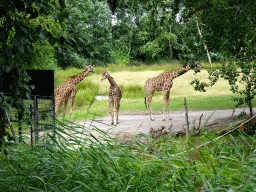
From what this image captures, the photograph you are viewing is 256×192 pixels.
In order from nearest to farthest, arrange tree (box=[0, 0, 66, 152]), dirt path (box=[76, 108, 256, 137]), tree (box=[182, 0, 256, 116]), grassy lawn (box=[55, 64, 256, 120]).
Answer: tree (box=[0, 0, 66, 152]) → tree (box=[182, 0, 256, 116]) → dirt path (box=[76, 108, 256, 137]) → grassy lawn (box=[55, 64, 256, 120])

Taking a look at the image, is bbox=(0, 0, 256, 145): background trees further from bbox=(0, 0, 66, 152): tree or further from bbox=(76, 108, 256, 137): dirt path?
bbox=(76, 108, 256, 137): dirt path

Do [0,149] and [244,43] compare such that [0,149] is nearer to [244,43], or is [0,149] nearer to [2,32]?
[2,32]

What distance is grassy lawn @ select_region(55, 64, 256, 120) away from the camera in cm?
867

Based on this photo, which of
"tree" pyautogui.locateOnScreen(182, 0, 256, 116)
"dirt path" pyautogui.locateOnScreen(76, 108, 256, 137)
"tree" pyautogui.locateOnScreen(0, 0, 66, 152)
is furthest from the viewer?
"dirt path" pyautogui.locateOnScreen(76, 108, 256, 137)

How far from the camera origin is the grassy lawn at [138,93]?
8.67 metres

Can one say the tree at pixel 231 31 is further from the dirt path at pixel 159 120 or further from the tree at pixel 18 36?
the tree at pixel 18 36

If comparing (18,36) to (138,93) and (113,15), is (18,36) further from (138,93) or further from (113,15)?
(138,93)

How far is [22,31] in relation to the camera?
1.56 m

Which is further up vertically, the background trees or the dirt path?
the background trees

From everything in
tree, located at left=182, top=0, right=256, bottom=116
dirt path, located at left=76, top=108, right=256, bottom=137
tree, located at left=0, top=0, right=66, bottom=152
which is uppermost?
tree, located at left=182, top=0, right=256, bottom=116

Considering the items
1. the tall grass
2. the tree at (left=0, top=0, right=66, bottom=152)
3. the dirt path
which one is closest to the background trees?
the tree at (left=0, top=0, right=66, bottom=152)

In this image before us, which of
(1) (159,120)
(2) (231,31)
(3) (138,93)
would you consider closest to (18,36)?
(2) (231,31)

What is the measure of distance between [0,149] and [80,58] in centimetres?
1422

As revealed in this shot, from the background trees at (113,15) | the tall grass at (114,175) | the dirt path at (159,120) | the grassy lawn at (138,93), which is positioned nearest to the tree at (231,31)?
the background trees at (113,15)
